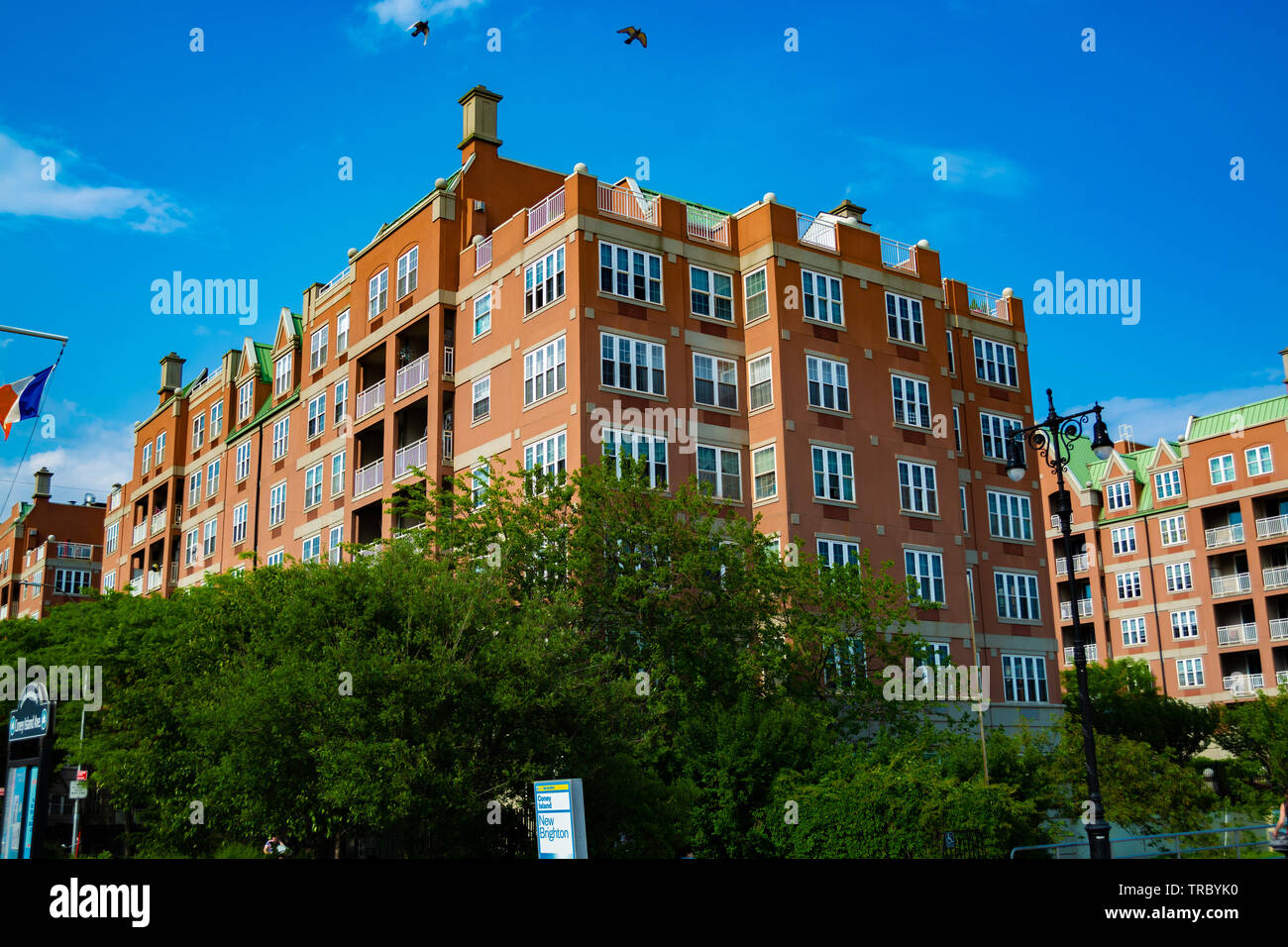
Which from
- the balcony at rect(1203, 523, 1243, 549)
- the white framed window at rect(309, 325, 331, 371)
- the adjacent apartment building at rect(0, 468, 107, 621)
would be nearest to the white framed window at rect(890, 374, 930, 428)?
the white framed window at rect(309, 325, 331, 371)

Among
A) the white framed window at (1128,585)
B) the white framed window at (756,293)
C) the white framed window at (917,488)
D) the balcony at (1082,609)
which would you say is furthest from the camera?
the balcony at (1082,609)

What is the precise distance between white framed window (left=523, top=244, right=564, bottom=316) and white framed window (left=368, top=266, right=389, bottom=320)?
354 inches

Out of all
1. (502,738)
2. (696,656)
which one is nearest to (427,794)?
(502,738)

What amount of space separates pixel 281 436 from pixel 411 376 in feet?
43.0

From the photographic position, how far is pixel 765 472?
131 ft

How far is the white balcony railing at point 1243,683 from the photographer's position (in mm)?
67000

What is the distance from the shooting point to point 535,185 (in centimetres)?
4716

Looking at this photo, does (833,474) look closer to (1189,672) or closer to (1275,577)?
(1275,577)

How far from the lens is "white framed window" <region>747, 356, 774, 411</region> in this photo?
133 ft

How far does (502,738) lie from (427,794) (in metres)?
2.01

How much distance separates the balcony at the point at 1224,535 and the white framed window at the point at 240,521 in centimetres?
5383

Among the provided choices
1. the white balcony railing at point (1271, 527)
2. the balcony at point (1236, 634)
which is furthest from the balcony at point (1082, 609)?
the white balcony railing at point (1271, 527)

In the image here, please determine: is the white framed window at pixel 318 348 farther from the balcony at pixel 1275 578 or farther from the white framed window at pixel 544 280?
the balcony at pixel 1275 578
